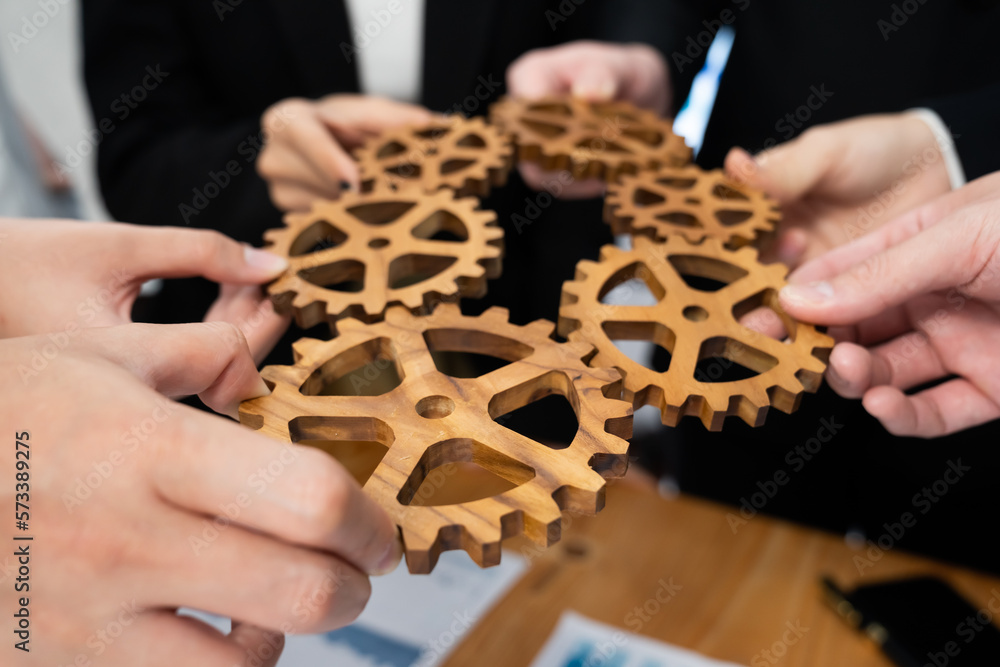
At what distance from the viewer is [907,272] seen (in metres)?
1.01

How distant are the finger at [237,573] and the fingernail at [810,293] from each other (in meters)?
0.79

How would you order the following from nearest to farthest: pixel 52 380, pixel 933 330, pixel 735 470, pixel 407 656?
pixel 52 380
pixel 933 330
pixel 407 656
pixel 735 470

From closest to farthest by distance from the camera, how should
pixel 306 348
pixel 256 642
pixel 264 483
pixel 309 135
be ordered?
pixel 264 483, pixel 256 642, pixel 306 348, pixel 309 135

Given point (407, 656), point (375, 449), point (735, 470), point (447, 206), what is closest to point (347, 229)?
point (447, 206)

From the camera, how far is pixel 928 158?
1.47 m

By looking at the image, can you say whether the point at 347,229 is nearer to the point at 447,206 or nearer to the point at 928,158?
the point at 447,206

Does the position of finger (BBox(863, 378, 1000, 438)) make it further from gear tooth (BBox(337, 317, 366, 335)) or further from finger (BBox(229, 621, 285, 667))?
finger (BBox(229, 621, 285, 667))

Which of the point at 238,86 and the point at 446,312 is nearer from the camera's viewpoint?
the point at 446,312

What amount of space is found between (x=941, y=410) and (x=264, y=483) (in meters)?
1.14

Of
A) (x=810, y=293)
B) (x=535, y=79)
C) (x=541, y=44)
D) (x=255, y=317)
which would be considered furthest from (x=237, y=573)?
(x=541, y=44)

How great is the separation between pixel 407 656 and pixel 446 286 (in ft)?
2.67

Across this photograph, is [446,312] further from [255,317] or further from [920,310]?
[920,310]

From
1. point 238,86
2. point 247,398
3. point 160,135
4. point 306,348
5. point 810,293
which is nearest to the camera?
point 247,398

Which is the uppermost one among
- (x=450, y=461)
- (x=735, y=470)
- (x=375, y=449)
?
(x=450, y=461)
